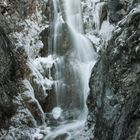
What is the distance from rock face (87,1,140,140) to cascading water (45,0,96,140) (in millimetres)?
2387

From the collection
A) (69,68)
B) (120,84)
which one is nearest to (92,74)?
(120,84)

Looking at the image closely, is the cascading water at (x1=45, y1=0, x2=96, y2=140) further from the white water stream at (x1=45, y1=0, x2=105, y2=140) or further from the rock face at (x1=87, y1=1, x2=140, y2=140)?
the rock face at (x1=87, y1=1, x2=140, y2=140)

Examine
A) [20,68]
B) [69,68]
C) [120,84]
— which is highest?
[120,84]

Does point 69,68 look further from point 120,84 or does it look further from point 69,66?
point 120,84

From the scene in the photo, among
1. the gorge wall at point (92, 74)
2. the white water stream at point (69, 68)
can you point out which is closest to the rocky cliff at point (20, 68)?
the gorge wall at point (92, 74)

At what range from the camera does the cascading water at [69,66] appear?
1118cm

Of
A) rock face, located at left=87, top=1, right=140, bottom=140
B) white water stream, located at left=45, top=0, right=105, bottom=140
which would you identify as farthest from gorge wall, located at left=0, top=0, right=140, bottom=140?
white water stream, located at left=45, top=0, right=105, bottom=140

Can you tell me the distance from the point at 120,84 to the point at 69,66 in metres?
5.54

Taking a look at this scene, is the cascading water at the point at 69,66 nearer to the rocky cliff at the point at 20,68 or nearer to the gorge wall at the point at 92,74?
the gorge wall at the point at 92,74

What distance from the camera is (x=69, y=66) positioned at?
12.6 m

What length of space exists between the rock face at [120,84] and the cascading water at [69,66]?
2387 mm

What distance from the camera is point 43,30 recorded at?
13547 millimetres

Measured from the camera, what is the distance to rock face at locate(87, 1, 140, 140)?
6.02 metres

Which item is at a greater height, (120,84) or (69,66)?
(120,84)
